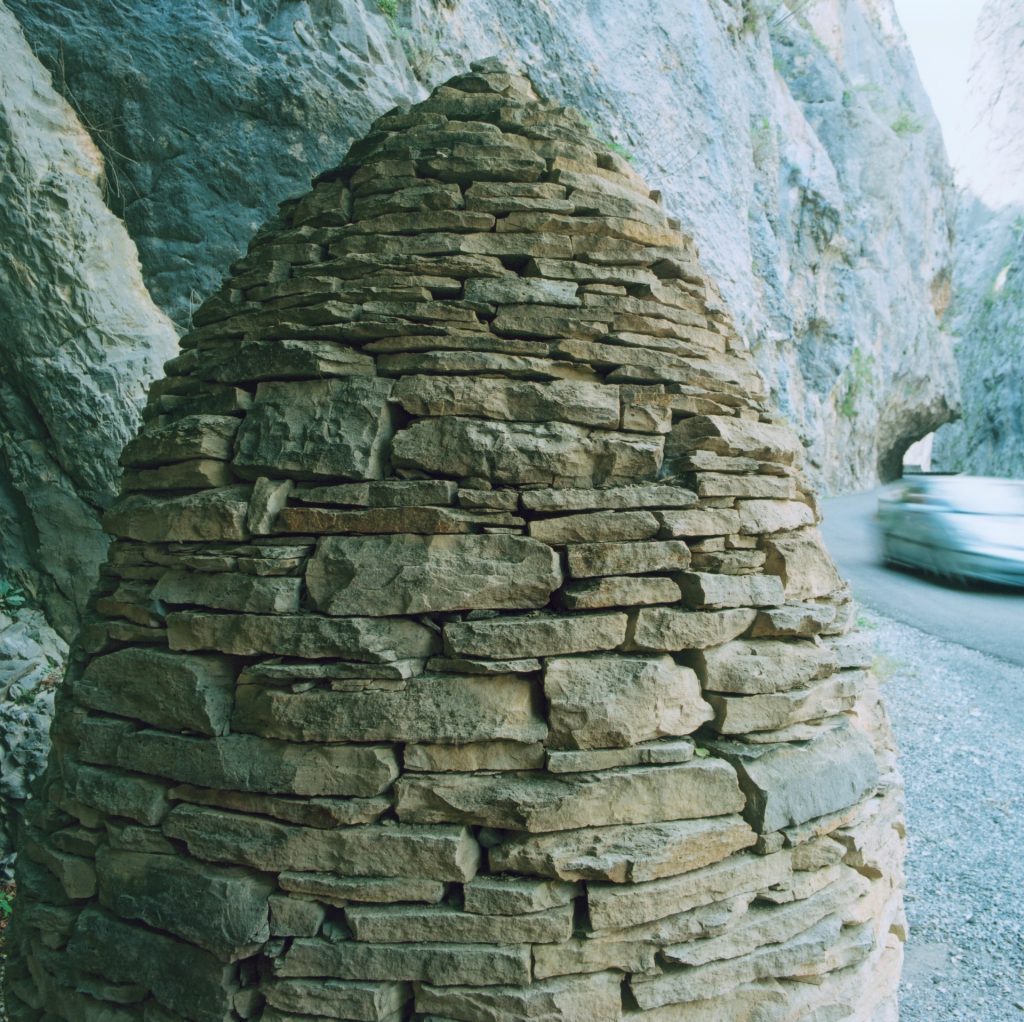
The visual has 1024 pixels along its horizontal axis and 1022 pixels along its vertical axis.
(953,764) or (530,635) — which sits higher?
(530,635)

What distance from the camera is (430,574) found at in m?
1.90

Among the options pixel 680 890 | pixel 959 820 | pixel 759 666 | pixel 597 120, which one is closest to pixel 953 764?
pixel 959 820

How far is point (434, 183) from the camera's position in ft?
7.83

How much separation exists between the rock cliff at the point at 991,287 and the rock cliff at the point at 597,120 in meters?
2.63

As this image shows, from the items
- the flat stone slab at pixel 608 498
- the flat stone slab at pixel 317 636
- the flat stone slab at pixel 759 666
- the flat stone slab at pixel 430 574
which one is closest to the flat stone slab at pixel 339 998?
the flat stone slab at pixel 317 636

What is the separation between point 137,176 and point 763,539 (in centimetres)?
559

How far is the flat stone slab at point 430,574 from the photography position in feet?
6.23

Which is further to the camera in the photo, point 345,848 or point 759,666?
point 759,666

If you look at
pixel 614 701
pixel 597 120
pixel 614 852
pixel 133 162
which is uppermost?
pixel 597 120

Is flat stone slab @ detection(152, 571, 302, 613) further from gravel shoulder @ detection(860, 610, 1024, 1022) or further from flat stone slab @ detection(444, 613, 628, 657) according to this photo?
gravel shoulder @ detection(860, 610, 1024, 1022)

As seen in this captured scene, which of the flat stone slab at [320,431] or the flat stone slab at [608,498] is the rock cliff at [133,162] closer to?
the flat stone slab at [320,431]

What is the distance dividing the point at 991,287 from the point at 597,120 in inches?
772

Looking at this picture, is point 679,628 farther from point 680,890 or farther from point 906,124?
point 906,124

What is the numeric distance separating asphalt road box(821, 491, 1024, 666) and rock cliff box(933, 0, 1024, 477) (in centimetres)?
1036
